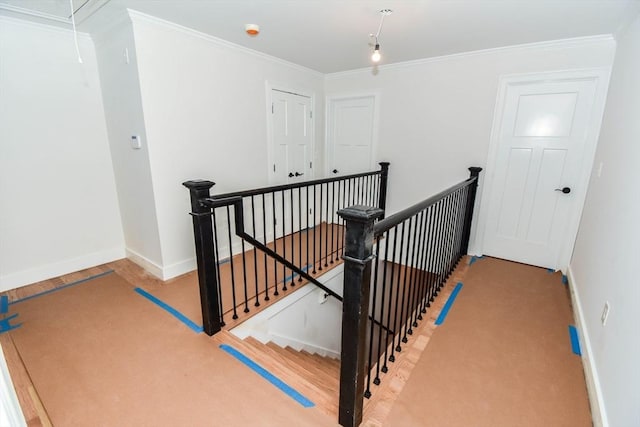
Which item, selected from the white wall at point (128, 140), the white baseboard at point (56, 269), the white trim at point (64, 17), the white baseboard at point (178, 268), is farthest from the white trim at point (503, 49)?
the white baseboard at point (56, 269)

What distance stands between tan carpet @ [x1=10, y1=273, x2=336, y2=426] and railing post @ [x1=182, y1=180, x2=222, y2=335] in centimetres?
16

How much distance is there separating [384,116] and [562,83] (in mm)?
1848

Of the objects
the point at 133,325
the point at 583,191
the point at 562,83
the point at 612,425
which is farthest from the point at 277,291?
the point at 562,83

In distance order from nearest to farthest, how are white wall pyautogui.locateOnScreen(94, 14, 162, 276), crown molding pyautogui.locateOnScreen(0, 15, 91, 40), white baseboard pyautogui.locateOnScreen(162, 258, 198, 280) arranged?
crown molding pyautogui.locateOnScreen(0, 15, 91, 40) → white wall pyautogui.locateOnScreen(94, 14, 162, 276) → white baseboard pyautogui.locateOnScreen(162, 258, 198, 280)

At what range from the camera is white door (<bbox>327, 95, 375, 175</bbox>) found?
13.5 ft

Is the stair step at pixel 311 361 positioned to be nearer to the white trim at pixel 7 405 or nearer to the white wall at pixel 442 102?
the white trim at pixel 7 405

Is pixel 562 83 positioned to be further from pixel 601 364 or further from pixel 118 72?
pixel 118 72

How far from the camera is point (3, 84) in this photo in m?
2.42

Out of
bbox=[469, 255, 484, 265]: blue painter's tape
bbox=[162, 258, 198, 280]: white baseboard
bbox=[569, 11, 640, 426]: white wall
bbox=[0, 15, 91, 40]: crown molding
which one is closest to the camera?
bbox=[569, 11, 640, 426]: white wall

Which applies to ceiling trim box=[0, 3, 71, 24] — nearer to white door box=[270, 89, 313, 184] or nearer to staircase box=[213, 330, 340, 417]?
white door box=[270, 89, 313, 184]

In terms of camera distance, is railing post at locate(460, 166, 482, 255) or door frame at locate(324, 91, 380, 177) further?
door frame at locate(324, 91, 380, 177)

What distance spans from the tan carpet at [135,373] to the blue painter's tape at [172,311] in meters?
0.05

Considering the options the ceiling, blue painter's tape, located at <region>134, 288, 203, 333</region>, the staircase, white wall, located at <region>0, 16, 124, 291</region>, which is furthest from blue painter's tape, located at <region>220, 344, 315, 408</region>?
the ceiling

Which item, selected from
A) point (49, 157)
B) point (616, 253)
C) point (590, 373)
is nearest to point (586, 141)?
point (616, 253)
